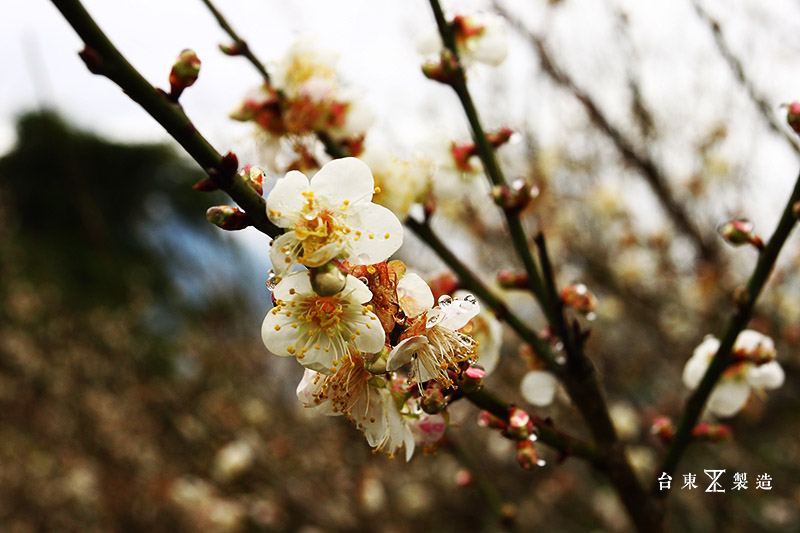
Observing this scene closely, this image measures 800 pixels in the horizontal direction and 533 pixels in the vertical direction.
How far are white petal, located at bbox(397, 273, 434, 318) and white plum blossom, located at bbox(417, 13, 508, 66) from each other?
66 centimetres

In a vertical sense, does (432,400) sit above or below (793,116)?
below

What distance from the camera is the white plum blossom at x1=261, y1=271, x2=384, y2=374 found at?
23.4 inches

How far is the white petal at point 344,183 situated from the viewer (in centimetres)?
64

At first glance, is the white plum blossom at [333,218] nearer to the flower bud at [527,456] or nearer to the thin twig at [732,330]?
the flower bud at [527,456]

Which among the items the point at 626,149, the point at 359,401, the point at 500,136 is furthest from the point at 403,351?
the point at 626,149

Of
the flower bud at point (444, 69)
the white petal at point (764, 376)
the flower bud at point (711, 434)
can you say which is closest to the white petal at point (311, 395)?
the flower bud at point (444, 69)

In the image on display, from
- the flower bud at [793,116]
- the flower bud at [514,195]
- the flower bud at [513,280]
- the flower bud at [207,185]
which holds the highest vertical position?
the flower bud at [793,116]

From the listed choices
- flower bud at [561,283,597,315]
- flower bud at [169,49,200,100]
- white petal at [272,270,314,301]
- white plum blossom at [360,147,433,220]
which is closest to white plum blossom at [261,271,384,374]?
white petal at [272,270,314,301]

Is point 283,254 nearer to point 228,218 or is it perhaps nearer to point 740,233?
point 228,218

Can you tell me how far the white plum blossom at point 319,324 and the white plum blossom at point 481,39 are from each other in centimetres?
68

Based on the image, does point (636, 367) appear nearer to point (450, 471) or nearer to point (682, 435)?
point (450, 471)

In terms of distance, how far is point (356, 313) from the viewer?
617mm

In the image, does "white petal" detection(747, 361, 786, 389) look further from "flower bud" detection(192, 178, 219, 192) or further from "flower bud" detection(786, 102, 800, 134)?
"flower bud" detection(192, 178, 219, 192)

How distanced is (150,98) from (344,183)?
0.71 feet
